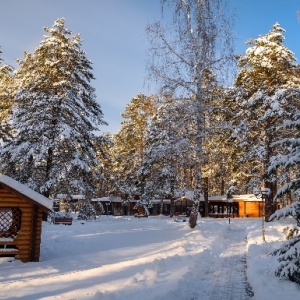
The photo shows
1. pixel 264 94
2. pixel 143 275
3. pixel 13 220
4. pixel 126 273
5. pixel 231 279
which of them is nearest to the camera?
pixel 143 275

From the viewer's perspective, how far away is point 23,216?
1226cm

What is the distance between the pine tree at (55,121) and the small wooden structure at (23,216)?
11385mm

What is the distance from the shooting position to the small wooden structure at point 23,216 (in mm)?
11820

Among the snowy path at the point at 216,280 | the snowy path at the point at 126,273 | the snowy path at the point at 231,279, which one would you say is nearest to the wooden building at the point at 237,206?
the snowy path at the point at 126,273

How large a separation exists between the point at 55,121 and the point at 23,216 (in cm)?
1472

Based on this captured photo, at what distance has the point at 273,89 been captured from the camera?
2850 cm

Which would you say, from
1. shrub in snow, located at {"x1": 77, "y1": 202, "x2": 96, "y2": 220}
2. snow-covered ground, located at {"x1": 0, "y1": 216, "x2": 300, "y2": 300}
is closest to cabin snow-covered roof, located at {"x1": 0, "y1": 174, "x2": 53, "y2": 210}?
snow-covered ground, located at {"x1": 0, "y1": 216, "x2": 300, "y2": 300}

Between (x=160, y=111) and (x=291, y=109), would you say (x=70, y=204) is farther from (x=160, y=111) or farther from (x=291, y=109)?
(x=291, y=109)

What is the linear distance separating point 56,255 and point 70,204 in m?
12.6

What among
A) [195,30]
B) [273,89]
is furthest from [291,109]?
[195,30]

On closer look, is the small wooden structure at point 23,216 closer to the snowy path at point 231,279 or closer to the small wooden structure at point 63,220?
the snowy path at point 231,279

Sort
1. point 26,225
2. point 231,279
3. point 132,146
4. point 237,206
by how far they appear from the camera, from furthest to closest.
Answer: point 237,206 → point 132,146 → point 26,225 → point 231,279

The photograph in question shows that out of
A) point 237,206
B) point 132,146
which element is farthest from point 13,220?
point 237,206

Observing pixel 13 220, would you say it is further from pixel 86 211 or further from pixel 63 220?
pixel 86 211
